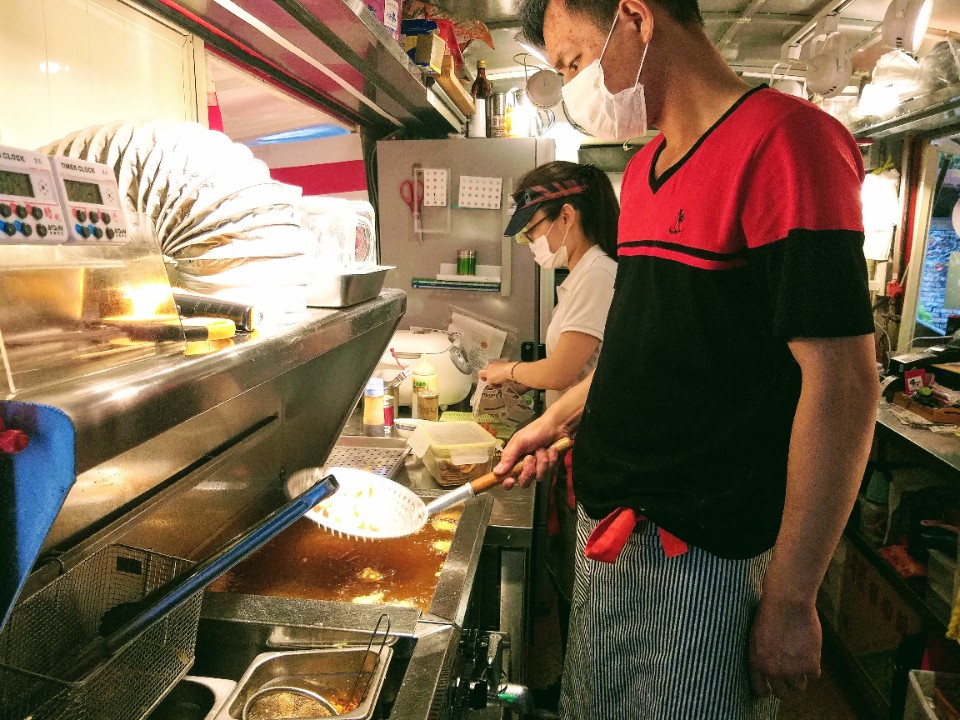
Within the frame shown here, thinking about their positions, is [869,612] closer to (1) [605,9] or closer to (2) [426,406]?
(2) [426,406]

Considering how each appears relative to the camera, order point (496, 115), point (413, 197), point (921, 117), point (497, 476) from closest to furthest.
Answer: point (497, 476), point (921, 117), point (413, 197), point (496, 115)

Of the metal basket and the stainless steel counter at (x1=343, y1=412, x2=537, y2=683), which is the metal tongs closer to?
the stainless steel counter at (x1=343, y1=412, x2=537, y2=683)

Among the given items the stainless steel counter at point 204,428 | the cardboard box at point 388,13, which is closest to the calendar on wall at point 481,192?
the cardboard box at point 388,13

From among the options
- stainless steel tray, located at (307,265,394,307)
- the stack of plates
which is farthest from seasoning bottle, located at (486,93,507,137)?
the stack of plates

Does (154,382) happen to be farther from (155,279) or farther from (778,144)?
(778,144)

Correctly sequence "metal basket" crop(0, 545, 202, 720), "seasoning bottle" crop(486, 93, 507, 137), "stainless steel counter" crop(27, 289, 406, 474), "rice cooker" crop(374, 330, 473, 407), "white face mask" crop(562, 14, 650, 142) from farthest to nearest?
"seasoning bottle" crop(486, 93, 507, 137) → "rice cooker" crop(374, 330, 473, 407) → "white face mask" crop(562, 14, 650, 142) → "metal basket" crop(0, 545, 202, 720) → "stainless steel counter" crop(27, 289, 406, 474)

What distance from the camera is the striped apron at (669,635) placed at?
124 cm

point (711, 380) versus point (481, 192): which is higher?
point (481, 192)

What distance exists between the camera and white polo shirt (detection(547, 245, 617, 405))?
2365 millimetres

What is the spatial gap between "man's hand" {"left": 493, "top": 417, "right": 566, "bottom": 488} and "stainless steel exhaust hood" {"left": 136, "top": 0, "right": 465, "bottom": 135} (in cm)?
134

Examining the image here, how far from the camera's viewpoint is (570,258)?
8.65 feet

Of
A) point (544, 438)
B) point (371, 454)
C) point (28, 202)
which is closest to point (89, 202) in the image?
point (28, 202)

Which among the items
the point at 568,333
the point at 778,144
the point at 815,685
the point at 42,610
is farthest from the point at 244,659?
the point at 815,685

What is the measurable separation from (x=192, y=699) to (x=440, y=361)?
7.12 feet
